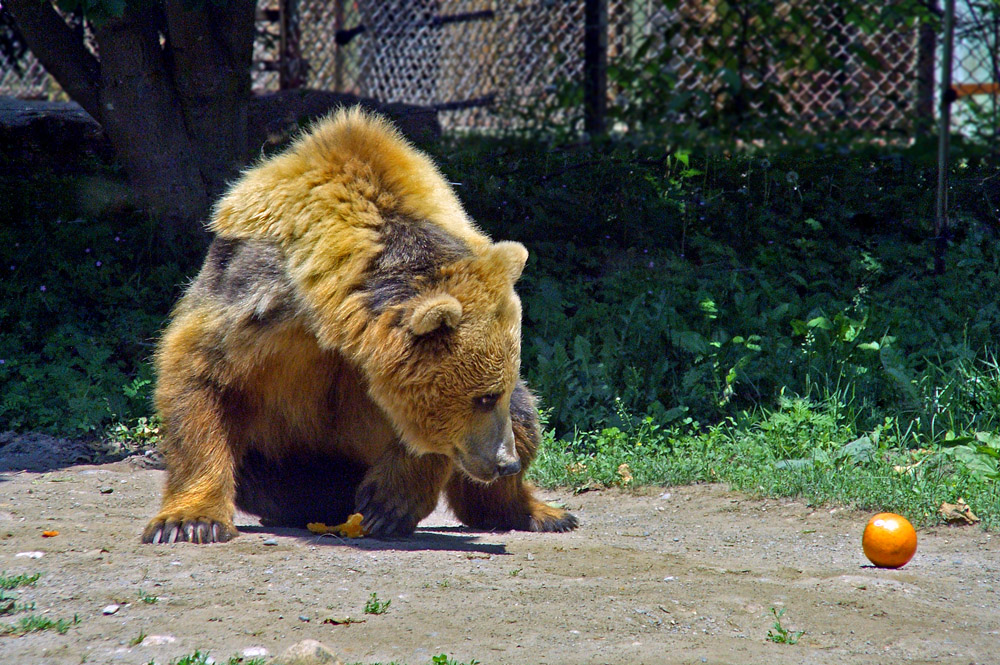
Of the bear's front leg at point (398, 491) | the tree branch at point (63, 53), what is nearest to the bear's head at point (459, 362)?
the bear's front leg at point (398, 491)

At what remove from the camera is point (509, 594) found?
3.15m

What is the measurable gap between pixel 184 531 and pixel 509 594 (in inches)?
48.5

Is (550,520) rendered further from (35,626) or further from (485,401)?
(35,626)

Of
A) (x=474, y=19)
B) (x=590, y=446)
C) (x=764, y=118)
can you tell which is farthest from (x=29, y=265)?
(x=764, y=118)

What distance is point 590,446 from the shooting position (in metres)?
5.64

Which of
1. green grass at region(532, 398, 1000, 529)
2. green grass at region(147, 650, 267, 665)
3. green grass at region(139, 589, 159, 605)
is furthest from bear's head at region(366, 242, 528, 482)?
green grass at region(532, 398, 1000, 529)

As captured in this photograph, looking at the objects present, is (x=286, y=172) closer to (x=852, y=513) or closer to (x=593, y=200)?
(x=852, y=513)

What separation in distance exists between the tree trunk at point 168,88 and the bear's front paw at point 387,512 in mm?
3164

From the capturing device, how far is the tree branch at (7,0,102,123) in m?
6.21

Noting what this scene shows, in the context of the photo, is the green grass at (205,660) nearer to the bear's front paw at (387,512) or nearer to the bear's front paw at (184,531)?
the bear's front paw at (184,531)

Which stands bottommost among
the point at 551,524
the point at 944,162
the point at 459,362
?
the point at 551,524

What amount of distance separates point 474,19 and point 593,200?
448 centimetres

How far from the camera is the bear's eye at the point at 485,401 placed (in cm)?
363

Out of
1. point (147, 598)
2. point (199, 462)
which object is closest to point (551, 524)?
point (199, 462)
